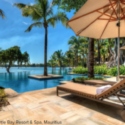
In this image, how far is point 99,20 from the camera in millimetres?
4211

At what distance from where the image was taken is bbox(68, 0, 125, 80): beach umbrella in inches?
134

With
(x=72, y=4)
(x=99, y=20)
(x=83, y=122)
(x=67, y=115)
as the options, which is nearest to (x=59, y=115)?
(x=67, y=115)

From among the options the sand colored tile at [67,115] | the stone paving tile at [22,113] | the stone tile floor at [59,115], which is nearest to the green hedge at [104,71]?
the stone tile floor at [59,115]

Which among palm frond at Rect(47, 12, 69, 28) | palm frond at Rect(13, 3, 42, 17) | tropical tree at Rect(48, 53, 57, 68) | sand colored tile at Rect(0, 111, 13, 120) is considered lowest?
sand colored tile at Rect(0, 111, 13, 120)

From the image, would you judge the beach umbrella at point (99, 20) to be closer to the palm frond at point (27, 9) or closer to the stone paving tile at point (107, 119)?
the stone paving tile at point (107, 119)

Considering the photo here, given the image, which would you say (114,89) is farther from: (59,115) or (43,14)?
(43,14)

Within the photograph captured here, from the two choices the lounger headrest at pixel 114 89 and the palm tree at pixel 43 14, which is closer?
the lounger headrest at pixel 114 89

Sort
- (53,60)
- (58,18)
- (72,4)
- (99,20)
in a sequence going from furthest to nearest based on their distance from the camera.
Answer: (53,60)
(58,18)
(72,4)
(99,20)

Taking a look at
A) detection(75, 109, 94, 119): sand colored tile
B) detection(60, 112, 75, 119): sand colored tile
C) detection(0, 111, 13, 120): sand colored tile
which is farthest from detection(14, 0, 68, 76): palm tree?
detection(0, 111, 13, 120): sand colored tile

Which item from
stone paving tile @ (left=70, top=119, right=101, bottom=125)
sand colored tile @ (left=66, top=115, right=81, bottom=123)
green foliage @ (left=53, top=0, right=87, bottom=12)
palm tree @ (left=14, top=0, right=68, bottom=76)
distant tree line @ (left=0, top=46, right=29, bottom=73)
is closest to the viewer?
stone paving tile @ (left=70, top=119, right=101, bottom=125)

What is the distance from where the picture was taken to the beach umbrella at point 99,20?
341 centimetres

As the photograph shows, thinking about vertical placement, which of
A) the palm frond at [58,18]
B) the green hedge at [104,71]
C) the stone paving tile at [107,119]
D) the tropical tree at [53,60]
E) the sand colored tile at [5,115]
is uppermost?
the palm frond at [58,18]

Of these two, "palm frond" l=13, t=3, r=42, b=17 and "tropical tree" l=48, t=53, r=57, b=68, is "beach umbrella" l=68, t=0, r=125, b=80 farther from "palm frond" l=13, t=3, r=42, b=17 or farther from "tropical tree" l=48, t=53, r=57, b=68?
"tropical tree" l=48, t=53, r=57, b=68

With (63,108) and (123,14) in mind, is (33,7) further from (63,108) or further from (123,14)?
(63,108)
